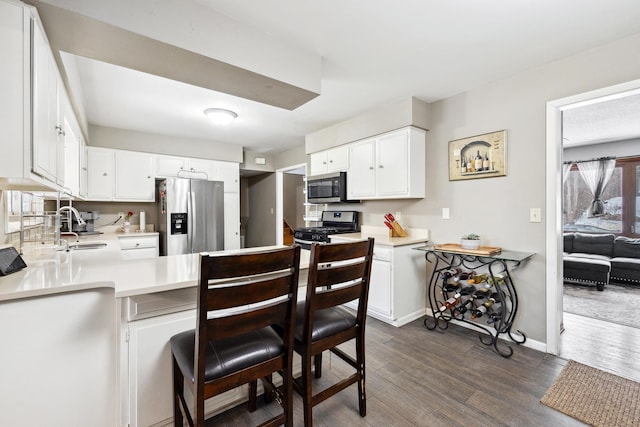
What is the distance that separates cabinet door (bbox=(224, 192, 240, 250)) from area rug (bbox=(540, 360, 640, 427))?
439 centimetres

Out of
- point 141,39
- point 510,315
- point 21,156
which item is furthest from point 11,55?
point 510,315

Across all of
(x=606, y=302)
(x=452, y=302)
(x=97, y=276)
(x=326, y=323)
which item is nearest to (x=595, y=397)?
(x=452, y=302)

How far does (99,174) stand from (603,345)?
5.83 metres

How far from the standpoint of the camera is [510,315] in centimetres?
252

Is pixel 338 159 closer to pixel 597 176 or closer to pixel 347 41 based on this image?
pixel 347 41

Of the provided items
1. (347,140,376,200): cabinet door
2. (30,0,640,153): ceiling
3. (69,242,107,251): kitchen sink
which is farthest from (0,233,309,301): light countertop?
(347,140,376,200): cabinet door

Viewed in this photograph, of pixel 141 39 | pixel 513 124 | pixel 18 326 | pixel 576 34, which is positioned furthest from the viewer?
pixel 513 124

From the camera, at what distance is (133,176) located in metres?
4.12

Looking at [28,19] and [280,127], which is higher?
[280,127]

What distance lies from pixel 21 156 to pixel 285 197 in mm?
6183

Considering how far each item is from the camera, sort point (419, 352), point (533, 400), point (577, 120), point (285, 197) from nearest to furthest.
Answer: point (533, 400) < point (419, 352) < point (577, 120) < point (285, 197)

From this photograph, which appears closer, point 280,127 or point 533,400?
point 533,400

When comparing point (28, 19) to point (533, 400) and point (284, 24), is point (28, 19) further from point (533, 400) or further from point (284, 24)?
point (533, 400)

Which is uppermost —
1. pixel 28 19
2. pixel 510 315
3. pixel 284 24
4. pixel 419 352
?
pixel 284 24
